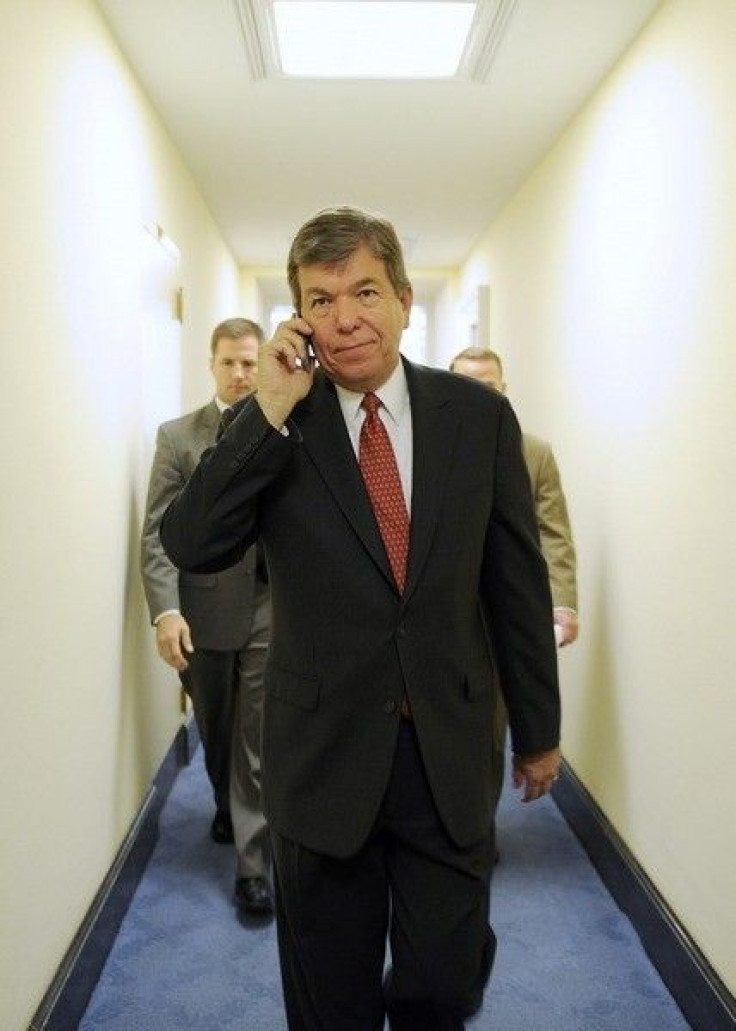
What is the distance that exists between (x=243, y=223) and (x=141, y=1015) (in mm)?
4213

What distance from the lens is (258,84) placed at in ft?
10.1

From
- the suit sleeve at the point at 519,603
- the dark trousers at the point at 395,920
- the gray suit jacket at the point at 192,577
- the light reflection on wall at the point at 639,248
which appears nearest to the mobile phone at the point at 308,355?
the suit sleeve at the point at 519,603

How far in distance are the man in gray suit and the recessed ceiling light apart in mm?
976

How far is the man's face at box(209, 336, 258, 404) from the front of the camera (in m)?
2.85

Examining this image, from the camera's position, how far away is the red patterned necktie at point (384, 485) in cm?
142

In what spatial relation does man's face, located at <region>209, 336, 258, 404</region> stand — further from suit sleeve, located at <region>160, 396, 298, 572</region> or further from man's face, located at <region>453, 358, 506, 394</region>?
suit sleeve, located at <region>160, 396, 298, 572</region>

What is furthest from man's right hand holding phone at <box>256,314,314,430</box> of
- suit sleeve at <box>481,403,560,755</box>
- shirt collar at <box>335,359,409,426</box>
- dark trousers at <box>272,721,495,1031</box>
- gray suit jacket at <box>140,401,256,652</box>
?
gray suit jacket at <box>140,401,256,652</box>

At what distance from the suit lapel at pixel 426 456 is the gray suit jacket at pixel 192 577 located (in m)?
1.27

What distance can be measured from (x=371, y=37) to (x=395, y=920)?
242 centimetres

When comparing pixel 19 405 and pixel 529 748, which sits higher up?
pixel 19 405

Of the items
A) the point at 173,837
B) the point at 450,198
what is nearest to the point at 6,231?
the point at 173,837

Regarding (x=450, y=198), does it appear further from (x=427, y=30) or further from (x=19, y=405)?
(x=19, y=405)

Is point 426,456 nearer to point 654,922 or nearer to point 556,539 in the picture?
point 556,539

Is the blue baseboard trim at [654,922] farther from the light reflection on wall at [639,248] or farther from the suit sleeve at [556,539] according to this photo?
the light reflection on wall at [639,248]
